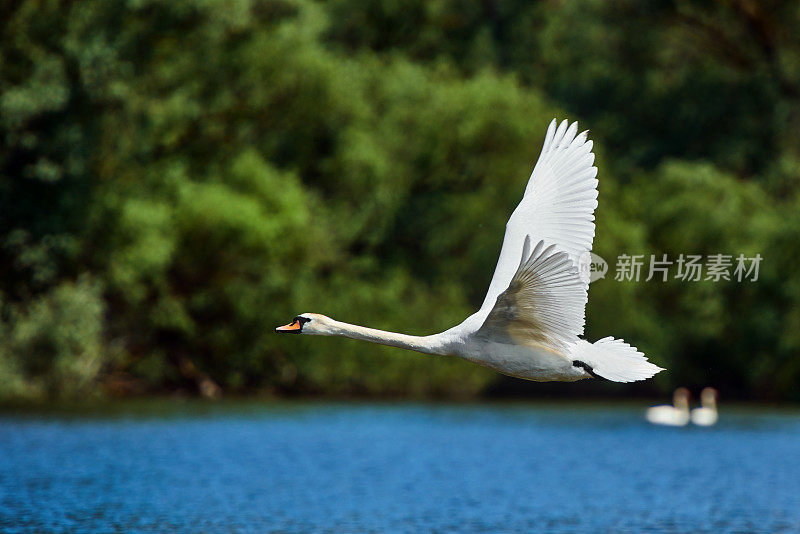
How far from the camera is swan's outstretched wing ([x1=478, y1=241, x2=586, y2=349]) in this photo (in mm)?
9469

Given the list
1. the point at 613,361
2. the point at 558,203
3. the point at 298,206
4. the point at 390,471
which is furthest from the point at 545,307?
the point at 298,206

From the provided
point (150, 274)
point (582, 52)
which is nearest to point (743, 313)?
point (582, 52)

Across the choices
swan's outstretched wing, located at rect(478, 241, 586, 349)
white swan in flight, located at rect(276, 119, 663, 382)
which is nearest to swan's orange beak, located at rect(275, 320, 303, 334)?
white swan in flight, located at rect(276, 119, 663, 382)

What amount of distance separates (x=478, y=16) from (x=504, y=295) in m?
34.6

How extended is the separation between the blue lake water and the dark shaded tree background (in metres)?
1.67

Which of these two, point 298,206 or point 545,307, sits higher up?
point 298,206

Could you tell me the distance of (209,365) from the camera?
3250cm

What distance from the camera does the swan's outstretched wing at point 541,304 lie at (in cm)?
947

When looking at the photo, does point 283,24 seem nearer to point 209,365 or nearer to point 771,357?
point 209,365

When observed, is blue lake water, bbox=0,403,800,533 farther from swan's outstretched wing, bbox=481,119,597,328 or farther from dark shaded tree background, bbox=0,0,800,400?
swan's outstretched wing, bbox=481,119,597,328

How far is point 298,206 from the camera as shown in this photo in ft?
104

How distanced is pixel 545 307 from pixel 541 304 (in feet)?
0.18

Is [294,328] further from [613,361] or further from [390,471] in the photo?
[390,471]

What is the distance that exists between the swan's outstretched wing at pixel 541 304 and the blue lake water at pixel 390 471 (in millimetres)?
6159
